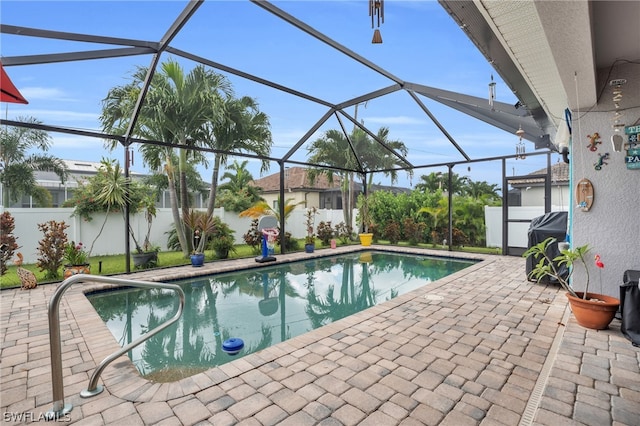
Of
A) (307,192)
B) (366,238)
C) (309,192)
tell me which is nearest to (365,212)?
(366,238)

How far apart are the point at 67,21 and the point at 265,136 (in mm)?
6098

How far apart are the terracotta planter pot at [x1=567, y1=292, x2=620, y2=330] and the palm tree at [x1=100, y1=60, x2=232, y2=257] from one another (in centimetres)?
834

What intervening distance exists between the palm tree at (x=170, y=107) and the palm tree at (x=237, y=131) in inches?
9.4

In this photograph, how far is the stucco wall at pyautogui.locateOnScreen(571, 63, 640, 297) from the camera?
4051 mm

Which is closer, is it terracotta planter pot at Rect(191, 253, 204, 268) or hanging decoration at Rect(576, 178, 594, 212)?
hanging decoration at Rect(576, 178, 594, 212)

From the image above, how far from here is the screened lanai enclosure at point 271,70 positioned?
4.83 metres

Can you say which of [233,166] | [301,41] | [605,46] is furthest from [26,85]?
[233,166]

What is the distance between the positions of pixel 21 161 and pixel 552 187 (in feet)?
61.8

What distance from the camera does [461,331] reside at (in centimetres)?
384

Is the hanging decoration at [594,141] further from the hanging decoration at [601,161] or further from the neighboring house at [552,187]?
the neighboring house at [552,187]

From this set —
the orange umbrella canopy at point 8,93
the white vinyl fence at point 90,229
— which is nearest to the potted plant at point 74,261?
the white vinyl fence at point 90,229

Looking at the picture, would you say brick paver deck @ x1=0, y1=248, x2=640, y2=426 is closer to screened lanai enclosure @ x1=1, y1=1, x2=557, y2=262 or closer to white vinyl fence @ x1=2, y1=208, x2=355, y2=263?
screened lanai enclosure @ x1=1, y1=1, x2=557, y2=262

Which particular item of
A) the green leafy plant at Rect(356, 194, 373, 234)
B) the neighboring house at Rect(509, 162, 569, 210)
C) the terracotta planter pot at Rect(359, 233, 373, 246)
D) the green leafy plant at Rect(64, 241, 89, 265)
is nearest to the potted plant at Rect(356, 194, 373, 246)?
the green leafy plant at Rect(356, 194, 373, 234)

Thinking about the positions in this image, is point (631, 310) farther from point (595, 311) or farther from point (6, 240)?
point (6, 240)
